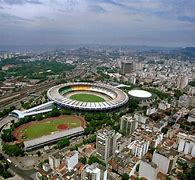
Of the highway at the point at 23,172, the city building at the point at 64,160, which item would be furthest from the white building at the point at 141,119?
the highway at the point at 23,172

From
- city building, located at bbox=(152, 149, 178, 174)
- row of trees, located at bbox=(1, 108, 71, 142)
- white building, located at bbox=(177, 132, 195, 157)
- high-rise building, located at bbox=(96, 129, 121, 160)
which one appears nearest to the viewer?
city building, located at bbox=(152, 149, 178, 174)

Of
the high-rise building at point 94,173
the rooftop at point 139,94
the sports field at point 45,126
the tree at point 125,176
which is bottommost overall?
the sports field at point 45,126

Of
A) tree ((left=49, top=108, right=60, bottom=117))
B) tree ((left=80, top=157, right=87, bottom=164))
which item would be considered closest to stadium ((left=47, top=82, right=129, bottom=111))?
tree ((left=49, top=108, right=60, bottom=117))

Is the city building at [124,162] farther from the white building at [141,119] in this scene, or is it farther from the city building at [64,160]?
the white building at [141,119]

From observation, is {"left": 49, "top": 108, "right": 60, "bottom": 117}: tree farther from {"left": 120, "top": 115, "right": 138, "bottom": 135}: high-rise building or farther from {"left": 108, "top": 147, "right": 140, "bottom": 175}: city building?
{"left": 108, "top": 147, "right": 140, "bottom": 175}: city building

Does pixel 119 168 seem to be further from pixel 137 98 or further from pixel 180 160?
pixel 137 98

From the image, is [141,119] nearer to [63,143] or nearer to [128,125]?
[128,125]
